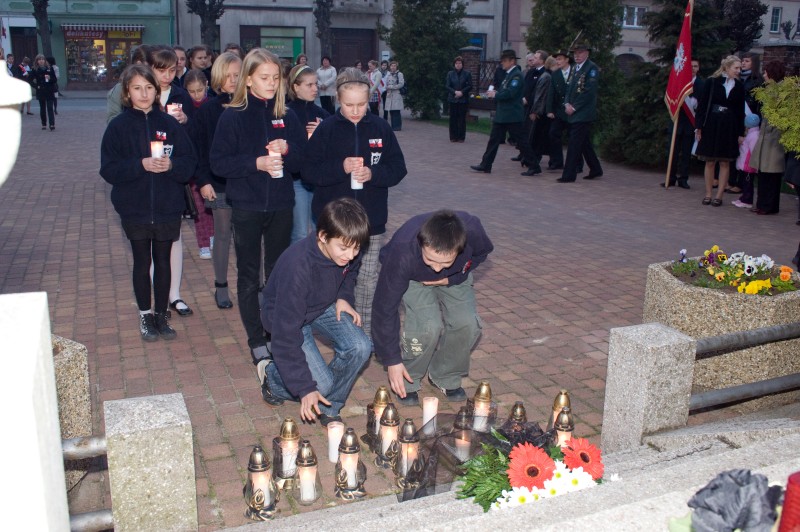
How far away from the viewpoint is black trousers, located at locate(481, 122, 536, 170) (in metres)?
14.4

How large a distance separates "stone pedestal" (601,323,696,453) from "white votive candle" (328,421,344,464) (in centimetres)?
143

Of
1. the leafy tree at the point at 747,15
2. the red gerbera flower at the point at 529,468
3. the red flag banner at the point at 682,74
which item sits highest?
the leafy tree at the point at 747,15

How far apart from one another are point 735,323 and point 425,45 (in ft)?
80.9

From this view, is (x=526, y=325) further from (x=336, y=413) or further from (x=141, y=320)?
(x=141, y=320)

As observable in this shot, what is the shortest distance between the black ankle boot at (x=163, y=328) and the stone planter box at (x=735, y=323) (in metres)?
3.55

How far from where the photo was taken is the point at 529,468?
2.96 metres

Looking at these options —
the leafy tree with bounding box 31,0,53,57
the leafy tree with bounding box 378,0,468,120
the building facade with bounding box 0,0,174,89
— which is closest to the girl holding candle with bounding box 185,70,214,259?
the leafy tree with bounding box 378,0,468,120

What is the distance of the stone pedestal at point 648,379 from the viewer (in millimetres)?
3992

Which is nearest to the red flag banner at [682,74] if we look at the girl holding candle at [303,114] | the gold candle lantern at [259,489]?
the girl holding candle at [303,114]

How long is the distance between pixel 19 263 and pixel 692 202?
9176mm

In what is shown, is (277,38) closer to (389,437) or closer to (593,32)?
(593,32)

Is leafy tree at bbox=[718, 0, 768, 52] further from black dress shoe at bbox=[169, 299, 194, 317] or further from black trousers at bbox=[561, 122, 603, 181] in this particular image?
black dress shoe at bbox=[169, 299, 194, 317]

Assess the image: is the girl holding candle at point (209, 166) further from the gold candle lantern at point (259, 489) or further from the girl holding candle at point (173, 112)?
the gold candle lantern at point (259, 489)

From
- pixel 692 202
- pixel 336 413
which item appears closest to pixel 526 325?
pixel 336 413
